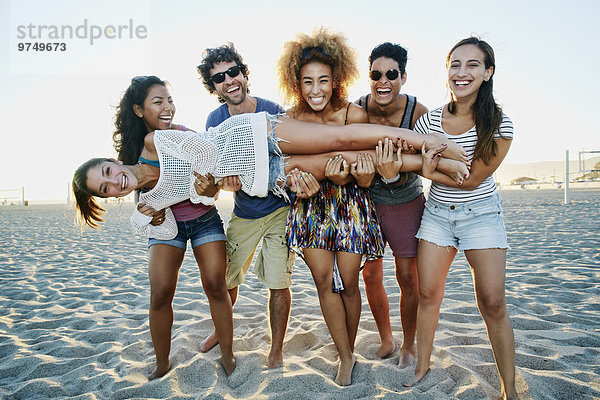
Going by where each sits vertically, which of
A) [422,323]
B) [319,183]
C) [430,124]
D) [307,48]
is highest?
[307,48]

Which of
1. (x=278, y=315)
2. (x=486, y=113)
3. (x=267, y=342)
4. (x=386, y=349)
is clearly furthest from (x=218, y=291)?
(x=486, y=113)

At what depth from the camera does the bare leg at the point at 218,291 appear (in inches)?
114

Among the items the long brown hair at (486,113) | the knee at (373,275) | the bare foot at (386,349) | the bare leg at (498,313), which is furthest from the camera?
the knee at (373,275)

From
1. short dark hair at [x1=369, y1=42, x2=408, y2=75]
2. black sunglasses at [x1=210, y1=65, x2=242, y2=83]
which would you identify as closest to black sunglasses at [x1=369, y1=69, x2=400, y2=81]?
short dark hair at [x1=369, y1=42, x2=408, y2=75]

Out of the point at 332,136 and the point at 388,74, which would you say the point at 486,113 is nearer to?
the point at 388,74

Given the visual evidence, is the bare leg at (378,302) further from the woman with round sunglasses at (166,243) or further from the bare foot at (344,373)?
the woman with round sunglasses at (166,243)

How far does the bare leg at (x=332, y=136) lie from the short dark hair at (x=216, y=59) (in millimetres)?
951

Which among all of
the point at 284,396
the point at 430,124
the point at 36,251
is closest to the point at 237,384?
the point at 284,396

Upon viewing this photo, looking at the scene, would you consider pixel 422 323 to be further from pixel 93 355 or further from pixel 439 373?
pixel 93 355

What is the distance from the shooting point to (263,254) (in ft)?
10.3

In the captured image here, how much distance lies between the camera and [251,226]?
10.5ft

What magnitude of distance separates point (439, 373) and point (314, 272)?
1.10 metres

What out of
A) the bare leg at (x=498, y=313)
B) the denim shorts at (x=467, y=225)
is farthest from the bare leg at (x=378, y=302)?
the bare leg at (x=498, y=313)

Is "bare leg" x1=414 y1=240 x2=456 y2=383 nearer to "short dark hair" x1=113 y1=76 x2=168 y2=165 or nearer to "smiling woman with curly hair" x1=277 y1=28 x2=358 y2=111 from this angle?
"smiling woman with curly hair" x1=277 y1=28 x2=358 y2=111
